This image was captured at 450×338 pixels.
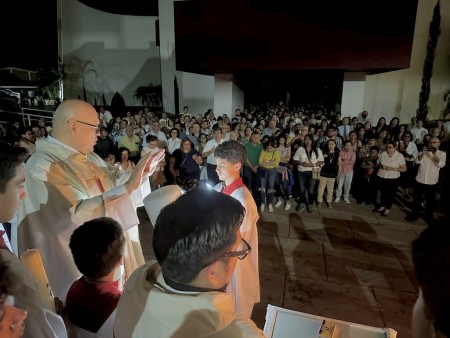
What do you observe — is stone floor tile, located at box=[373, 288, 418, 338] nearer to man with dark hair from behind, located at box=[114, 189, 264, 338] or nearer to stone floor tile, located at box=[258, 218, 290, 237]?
stone floor tile, located at box=[258, 218, 290, 237]

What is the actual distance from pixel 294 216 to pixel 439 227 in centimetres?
600

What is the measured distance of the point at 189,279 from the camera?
106 cm

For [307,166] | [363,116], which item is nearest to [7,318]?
[307,166]

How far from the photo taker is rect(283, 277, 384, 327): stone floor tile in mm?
3705

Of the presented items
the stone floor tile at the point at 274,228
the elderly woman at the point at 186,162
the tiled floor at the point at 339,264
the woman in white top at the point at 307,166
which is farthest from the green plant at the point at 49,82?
the stone floor tile at the point at 274,228

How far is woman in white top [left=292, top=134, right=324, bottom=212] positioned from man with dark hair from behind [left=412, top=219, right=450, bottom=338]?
622 centimetres

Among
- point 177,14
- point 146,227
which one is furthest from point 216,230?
point 177,14

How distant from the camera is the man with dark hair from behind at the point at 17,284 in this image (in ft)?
3.56

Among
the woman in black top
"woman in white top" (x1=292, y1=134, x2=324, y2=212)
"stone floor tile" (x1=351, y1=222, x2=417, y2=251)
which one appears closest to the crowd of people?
"stone floor tile" (x1=351, y1=222, x2=417, y2=251)

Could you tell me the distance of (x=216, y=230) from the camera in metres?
1.09

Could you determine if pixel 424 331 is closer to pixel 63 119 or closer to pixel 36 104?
pixel 63 119

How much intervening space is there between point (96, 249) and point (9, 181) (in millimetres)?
687

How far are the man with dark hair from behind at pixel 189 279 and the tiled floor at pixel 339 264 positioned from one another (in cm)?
281

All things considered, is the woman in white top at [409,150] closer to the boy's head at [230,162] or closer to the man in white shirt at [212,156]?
the man in white shirt at [212,156]
